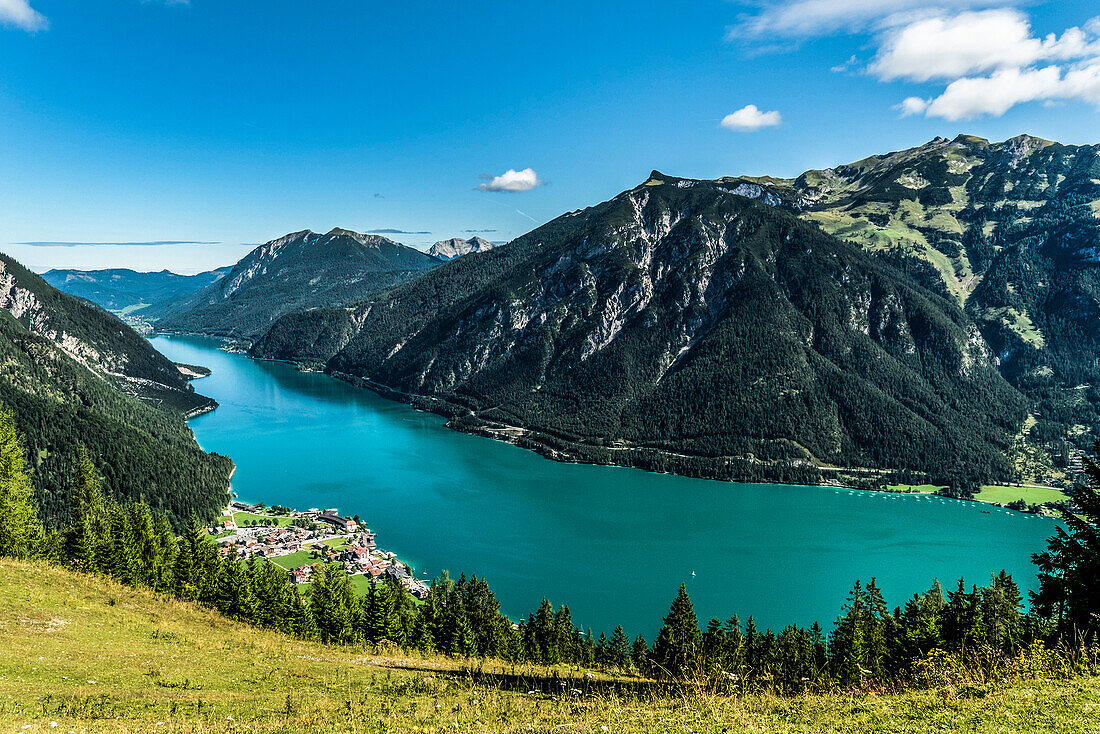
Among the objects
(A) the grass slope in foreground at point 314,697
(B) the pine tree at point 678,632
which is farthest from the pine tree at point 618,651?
(A) the grass slope in foreground at point 314,697

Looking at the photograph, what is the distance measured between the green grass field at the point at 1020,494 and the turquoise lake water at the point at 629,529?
8673mm

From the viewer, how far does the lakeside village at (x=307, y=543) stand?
74.1m

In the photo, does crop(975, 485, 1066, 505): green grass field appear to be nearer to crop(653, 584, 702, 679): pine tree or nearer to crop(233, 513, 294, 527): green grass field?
crop(653, 584, 702, 679): pine tree

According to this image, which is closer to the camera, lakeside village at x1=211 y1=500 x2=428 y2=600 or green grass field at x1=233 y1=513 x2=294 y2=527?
lakeside village at x1=211 y1=500 x2=428 y2=600

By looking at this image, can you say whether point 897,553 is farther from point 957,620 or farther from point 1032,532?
point 957,620

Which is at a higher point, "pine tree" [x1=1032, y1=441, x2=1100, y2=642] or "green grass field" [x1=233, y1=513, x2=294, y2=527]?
"pine tree" [x1=1032, y1=441, x2=1100, y2=642]

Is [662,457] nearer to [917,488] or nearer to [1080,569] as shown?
[917,488]

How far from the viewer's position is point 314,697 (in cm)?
1491

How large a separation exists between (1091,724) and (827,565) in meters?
89.5

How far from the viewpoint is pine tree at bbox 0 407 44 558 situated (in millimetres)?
29594

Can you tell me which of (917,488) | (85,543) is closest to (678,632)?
(85,543)

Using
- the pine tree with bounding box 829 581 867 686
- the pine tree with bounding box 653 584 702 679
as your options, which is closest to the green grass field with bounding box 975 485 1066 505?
the pine tree with bounding box 829 581 867 686

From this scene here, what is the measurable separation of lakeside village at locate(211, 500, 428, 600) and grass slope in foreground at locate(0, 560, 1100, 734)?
49.4 meters

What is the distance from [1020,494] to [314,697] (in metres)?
165
